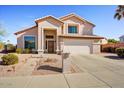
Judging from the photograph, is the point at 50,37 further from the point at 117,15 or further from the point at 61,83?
Answer: the point at 61,83

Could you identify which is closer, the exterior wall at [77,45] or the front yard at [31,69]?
the front yard at [31,69]

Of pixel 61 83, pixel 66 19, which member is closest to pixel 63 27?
pixel 66 19

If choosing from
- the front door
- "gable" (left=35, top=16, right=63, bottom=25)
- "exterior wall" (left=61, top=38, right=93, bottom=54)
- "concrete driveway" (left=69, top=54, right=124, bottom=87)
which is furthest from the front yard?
the front door

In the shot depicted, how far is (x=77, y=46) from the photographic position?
23.5 metres

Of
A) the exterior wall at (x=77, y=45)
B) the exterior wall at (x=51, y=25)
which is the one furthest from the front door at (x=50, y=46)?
the exterior wall at (x=77, y=45)

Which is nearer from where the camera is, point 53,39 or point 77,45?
point 77,45

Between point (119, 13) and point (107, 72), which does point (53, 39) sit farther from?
point (107, 72)

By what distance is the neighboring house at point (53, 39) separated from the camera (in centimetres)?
2283

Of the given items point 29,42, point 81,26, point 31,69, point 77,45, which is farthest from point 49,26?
point 31,69

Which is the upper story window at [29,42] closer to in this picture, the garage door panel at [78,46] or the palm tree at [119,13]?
the garage door panel at [78,46]

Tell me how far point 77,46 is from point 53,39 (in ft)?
12.6

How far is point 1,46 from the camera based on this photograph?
3488 centimetres
